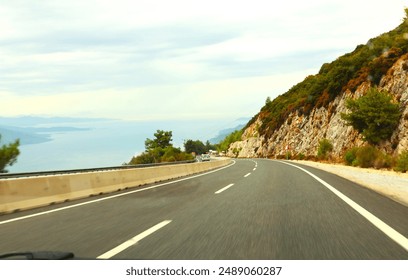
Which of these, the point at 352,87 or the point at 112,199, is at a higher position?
the point at 352,87

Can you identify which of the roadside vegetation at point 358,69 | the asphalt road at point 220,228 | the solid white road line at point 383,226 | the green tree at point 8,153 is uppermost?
the roadside vegetation at point 358,69

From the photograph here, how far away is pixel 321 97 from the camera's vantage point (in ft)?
207

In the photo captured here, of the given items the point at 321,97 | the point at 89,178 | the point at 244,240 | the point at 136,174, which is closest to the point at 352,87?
the point at 321,97

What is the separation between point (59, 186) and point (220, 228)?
6.09m

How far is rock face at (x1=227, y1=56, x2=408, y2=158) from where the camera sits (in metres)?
37.5

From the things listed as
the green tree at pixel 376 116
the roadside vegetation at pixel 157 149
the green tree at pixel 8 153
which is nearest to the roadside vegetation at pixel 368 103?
the green tree at pixel 376 116

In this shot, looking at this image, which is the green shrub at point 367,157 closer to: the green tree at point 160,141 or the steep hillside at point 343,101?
the steep hillside at point 343,101

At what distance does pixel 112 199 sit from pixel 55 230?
14.4 ft

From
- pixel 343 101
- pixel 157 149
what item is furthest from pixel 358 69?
pixel 157 149

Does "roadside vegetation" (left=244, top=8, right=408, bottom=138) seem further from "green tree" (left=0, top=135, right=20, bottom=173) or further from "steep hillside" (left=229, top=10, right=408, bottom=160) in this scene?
"green tree" (left=0, top=135, right=20, bottom=173)

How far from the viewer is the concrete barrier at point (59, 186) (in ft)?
29.9

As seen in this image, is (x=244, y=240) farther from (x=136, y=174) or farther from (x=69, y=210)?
(x=136, y=174)

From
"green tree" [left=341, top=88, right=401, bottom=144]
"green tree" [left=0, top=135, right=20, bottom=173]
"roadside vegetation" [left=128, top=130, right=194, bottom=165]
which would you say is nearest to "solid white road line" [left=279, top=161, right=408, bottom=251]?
"green tree" [left=341, top=88, right=401, bottom=144]

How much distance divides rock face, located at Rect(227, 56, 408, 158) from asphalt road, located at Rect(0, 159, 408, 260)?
1176 inches
